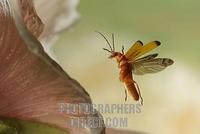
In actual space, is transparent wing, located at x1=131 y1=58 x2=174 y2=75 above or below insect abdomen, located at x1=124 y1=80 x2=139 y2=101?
above

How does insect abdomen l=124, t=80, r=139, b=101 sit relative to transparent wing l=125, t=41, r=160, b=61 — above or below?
below

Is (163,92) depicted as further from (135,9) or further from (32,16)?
(32,16)

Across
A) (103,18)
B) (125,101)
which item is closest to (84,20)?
(103,18)

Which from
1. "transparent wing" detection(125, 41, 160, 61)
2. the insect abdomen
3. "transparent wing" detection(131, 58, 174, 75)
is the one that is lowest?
the insect abdomen

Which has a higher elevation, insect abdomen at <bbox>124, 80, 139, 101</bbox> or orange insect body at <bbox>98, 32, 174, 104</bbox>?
orange insect body at <bbox>98, 32, 174, 104</bbox>
